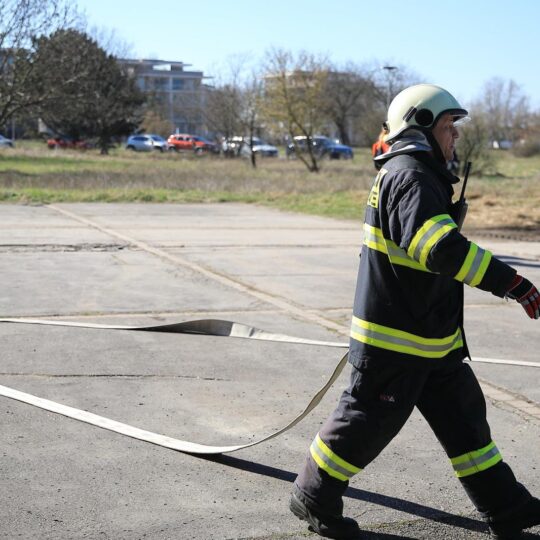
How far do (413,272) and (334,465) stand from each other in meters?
0.83

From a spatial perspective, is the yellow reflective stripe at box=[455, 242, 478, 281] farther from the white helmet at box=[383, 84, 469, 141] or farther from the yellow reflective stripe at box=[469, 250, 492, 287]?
the white helmet at box=[383, 84, 469, 141]

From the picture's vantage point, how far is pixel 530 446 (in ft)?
16.7

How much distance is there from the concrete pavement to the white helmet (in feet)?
5.44

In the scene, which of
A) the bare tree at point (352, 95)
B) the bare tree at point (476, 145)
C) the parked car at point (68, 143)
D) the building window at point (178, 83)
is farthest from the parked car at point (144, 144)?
the building window at point (178, 83)

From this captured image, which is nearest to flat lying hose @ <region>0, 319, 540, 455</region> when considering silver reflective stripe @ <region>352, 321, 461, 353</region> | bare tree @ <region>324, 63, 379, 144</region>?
silver reflective stripe @ <region>352, 321, 461, 353</region>

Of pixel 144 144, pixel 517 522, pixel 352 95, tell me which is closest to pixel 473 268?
pixel 517 522

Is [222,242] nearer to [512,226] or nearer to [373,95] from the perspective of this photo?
[512,226]

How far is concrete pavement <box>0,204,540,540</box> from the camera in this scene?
13.3 ft

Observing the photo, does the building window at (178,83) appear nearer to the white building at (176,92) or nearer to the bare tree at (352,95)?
the white building at (176,92)

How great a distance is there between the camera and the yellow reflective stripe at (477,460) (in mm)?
3848

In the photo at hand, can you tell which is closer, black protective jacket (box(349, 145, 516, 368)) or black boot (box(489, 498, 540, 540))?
black protective jacket (box(349, 145, 516, 368))

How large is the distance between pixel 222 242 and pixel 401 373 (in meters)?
10.9

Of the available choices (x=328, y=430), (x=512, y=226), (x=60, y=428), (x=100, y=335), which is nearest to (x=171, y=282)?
(x=100, y=335)

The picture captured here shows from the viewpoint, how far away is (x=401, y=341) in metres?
3.72
